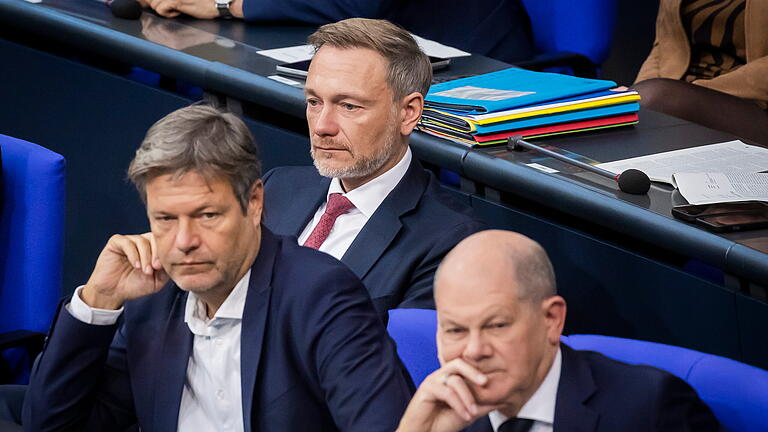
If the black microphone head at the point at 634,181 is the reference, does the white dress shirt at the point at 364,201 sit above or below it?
below

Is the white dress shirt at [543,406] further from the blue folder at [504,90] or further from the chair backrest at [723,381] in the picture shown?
the blue folder at [504,90]

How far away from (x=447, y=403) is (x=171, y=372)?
539 mm

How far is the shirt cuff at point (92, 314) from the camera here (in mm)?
1823

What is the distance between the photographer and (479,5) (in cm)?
366

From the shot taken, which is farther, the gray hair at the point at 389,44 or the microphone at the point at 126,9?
the microphone at the point at 126,9

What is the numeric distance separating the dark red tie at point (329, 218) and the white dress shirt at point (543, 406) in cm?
93

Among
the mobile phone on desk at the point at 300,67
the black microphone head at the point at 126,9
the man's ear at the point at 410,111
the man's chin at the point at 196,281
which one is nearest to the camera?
the man's chin at the point at 196,281

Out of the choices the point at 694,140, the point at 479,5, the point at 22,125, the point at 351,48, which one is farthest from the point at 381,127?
the point at 22,125

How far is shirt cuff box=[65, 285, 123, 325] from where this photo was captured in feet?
5.98

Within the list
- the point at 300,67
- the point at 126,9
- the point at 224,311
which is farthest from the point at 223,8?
the point at 224,311

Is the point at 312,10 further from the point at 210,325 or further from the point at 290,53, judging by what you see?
the point at 210,325

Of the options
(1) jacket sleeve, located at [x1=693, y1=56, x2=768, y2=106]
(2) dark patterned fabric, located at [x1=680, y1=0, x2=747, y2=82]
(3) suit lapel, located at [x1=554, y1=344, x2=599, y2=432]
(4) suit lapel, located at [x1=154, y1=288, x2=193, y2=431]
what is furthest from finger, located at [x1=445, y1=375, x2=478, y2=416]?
(2) dark patterned fabric, located at [x1=680, y1=0, x2=747, y2=82]

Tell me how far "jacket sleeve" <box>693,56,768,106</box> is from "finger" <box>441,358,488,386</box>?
2.09 meters

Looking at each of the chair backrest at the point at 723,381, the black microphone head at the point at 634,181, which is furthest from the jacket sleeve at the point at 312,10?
the chair backrest at the point at 723,381
